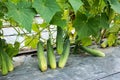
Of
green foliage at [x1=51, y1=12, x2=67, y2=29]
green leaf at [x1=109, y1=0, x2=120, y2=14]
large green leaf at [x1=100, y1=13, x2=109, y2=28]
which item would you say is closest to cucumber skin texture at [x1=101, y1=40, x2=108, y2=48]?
large green leaf at [x1=100, y1=13, x2=109, y2=28]

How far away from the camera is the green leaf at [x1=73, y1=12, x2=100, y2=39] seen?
1.50 metres

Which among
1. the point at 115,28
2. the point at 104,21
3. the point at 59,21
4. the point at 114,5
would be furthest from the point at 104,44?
the point at 59,21

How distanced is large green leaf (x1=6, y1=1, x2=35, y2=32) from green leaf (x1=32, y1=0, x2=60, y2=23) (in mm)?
39

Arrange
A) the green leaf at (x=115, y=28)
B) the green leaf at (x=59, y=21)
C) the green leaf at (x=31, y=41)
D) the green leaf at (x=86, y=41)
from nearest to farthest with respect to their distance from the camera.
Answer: the green leaf at (x=59, y=21)
the green leaf at (x=31, y=41)
the green leaf at (x=86, y=41)
the green leaf at (x=115, y=28)

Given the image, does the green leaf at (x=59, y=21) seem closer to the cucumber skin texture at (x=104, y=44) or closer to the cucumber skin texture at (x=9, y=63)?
the cucumber skin texture at (x=9, y=63)

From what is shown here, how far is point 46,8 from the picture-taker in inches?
49.8

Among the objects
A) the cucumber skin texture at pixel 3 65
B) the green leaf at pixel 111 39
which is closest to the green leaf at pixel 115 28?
the green leaf at pixel 111 39

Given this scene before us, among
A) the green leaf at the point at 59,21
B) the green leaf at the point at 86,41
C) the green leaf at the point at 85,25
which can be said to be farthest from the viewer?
the green leaf at the point at 86,41

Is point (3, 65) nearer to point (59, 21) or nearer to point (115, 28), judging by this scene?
point (59, 21)

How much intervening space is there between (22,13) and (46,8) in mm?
120

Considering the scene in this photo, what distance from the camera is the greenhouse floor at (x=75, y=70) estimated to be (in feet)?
4.64

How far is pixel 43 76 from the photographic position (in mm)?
1407

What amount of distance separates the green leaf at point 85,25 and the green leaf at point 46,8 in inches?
11.0

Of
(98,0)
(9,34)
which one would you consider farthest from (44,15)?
(9,34)
